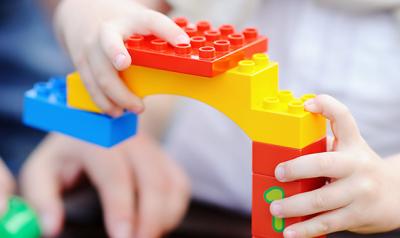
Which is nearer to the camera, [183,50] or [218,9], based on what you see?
[183,50]

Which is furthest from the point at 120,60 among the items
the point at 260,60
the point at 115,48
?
the point at 260,60

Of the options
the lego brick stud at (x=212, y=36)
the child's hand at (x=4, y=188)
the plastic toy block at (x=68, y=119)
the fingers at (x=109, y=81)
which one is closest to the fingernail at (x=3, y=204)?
the child's hand at (x=4, y=188)

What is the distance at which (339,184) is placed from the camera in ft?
1.69

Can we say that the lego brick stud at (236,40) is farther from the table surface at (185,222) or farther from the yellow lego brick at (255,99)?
the table surface at (185,222)

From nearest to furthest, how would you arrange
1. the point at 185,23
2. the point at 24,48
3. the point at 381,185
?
the point at 381,185 → the point at 185,23 → the point at 24,48

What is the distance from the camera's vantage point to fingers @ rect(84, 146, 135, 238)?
81cm

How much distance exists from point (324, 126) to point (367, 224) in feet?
0.28

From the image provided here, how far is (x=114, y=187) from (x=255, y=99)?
34 cm

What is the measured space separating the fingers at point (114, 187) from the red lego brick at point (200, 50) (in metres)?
0.27

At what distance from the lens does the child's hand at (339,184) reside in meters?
0.51

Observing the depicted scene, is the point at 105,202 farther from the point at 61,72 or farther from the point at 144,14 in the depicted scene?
the point at 61,72

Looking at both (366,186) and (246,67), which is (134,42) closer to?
(246,67)

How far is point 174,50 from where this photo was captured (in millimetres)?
564

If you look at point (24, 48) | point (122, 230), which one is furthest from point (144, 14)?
point (24, 48)
